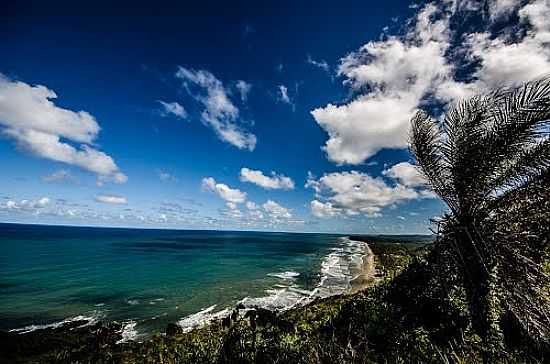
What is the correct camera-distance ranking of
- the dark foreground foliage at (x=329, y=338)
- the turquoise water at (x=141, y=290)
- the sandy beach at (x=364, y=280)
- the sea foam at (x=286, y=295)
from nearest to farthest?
the dark foreground foliage at (x=329, y=338) < the sea foam at (x=286, y=295) < the turquoise water at (x=141, y=290) < the sandy beach at (x=364, y=280)

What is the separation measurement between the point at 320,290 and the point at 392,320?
20.9m

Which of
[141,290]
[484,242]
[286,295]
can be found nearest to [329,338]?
[484,242]

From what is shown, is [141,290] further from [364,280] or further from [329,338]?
[364,280]

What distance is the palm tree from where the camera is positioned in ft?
24.4

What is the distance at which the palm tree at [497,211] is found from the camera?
293 inches

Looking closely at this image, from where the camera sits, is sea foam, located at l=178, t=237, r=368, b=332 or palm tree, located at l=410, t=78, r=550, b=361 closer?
palm tree, located at l=410, t=78, r=550, b=361

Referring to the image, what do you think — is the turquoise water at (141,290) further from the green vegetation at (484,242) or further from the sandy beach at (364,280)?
the green vegetation at (484,242)

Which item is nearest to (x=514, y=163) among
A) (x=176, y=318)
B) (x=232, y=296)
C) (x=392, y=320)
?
(x=392, y=320)

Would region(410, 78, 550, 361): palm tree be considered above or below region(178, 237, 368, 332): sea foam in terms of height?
above

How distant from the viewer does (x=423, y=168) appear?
9.35 meters

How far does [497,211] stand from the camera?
8234 millimetres

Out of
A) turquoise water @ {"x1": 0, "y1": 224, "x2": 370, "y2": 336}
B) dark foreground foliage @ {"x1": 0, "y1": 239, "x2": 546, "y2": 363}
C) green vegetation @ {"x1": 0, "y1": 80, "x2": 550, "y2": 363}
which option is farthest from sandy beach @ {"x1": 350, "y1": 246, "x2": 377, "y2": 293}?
green vegetation @ {"x1": 0, "y1": 80, "x2": 550, "y2": 363}

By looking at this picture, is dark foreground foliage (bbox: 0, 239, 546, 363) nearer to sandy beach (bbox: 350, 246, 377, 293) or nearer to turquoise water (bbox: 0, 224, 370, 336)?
turquoise water (bbox: 0, 224, 370, 336)

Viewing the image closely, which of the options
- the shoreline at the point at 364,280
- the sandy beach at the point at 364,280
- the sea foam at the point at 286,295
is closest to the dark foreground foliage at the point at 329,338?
the sea foam at the point at 286,295
